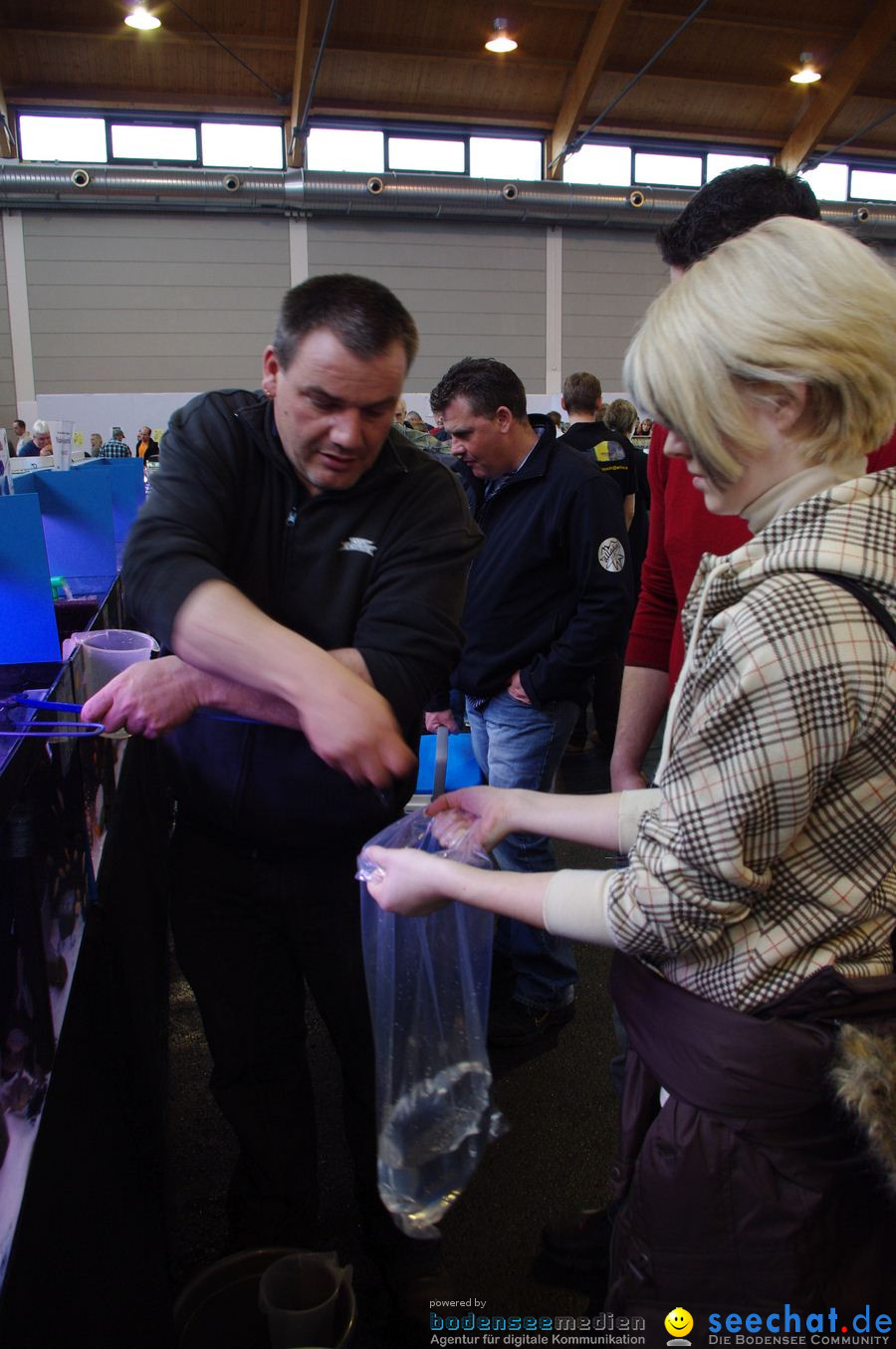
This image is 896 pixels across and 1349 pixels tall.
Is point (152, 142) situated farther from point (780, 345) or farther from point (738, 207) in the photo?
point (780, 345)

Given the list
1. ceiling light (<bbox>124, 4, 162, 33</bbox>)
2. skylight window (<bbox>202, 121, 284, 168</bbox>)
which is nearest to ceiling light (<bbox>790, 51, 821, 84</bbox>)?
skylight window (<bbox>202, 121, 284, 168</bbox>)

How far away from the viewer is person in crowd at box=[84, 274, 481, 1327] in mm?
1129

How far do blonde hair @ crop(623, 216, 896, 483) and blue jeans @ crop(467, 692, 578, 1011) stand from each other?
1662mm

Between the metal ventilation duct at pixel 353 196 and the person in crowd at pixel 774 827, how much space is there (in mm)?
12926

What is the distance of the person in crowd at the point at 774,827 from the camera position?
80 centimetres

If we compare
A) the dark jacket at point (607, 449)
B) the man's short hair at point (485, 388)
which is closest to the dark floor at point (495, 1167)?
the man's short hair at point (485, 388)

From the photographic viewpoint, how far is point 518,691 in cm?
252

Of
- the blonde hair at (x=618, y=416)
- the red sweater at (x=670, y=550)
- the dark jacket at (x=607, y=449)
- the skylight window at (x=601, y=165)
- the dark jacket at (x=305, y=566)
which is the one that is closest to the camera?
the dark jacket at (x=305, y=566)

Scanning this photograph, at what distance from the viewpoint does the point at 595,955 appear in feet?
9.66

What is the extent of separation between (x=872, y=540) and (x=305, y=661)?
605 millimetres

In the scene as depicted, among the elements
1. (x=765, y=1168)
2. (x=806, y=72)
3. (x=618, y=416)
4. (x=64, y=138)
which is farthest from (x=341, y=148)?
(x=765, y=1168)

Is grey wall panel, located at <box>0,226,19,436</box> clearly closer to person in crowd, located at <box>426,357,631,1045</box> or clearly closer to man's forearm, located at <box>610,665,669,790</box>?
person in crowd, located at <box>426,357,631,1045</box>

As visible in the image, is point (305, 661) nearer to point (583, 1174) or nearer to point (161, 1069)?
point (161, 1069)

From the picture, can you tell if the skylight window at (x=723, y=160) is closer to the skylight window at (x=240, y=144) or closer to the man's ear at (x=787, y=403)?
the skylight window at (x=240, y=144)
